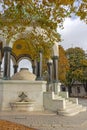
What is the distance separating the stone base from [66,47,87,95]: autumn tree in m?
31.0

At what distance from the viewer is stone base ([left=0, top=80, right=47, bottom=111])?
14.9 metres

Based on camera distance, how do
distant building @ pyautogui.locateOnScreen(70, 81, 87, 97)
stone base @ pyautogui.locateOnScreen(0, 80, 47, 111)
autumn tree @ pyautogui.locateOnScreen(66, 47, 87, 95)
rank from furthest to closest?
distant building @ pyautogui.locateOnScreen(70, 81, 87, 97), autumn tree @ pyautogui.locateOnScreen(66, 47, 87, 95), stone base @ pyautogui.locateOnScreen(0, 80, 47, 111)

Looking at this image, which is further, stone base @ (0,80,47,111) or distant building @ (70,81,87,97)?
distant building @ (70,81,87,97)

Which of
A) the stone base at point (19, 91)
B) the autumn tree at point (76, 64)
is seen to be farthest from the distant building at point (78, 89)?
the stone base at point (19, 91)

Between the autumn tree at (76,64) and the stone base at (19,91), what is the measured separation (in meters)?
31.0

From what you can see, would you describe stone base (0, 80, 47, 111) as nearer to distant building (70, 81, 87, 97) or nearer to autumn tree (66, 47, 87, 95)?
autumn tree (66, 47, 87, 95)

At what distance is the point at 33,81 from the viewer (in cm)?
1522

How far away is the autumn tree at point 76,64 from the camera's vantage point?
4588 cm

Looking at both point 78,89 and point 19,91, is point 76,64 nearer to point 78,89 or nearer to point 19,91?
point 78,89

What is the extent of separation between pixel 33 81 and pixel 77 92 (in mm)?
45748

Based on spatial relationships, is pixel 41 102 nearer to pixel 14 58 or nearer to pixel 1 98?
pixel 1 98

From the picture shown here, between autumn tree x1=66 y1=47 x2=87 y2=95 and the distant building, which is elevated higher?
autumn tree x1=66 y1=47 x2=87 y2=95

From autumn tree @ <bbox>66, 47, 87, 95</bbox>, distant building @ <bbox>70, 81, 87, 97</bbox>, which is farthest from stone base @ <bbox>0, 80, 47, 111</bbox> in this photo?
distant building @ <bbox>70, 81, 87, 97</bbox>

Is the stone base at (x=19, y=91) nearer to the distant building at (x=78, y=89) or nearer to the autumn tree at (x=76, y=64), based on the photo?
the autumn tree at (x=76, y=64)
